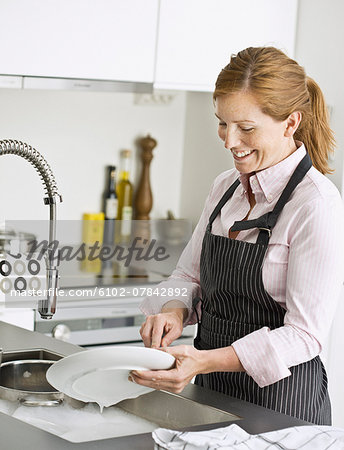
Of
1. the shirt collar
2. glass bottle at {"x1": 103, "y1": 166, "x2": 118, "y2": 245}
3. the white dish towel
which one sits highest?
the shirt collar

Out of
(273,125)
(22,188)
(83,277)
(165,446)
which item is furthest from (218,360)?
(22,188)

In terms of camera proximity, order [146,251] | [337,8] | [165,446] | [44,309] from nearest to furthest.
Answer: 1. [165,446]
2. [44,309]
3. [337,8]
4. [146,251]

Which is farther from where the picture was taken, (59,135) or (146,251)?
(146,251)

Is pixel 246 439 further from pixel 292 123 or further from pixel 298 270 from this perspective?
pixel 292 123

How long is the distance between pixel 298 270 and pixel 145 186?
2.10 metres

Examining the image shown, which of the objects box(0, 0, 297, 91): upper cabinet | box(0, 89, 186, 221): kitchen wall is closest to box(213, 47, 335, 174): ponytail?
box(0, 0, 297, 91): upper cabinet

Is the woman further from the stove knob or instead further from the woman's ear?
the stove knob

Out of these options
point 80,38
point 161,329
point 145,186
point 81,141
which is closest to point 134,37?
point 80,38

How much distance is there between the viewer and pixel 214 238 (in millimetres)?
1760

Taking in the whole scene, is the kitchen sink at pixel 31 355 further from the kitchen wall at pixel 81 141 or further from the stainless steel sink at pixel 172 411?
the kitchen wall at pixel 81 141

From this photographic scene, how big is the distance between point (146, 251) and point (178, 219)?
232 millimetres

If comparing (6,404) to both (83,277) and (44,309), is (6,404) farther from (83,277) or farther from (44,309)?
(83,277)

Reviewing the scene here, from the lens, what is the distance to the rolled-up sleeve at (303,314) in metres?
1.49

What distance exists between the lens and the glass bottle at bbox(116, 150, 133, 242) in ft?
11.5
